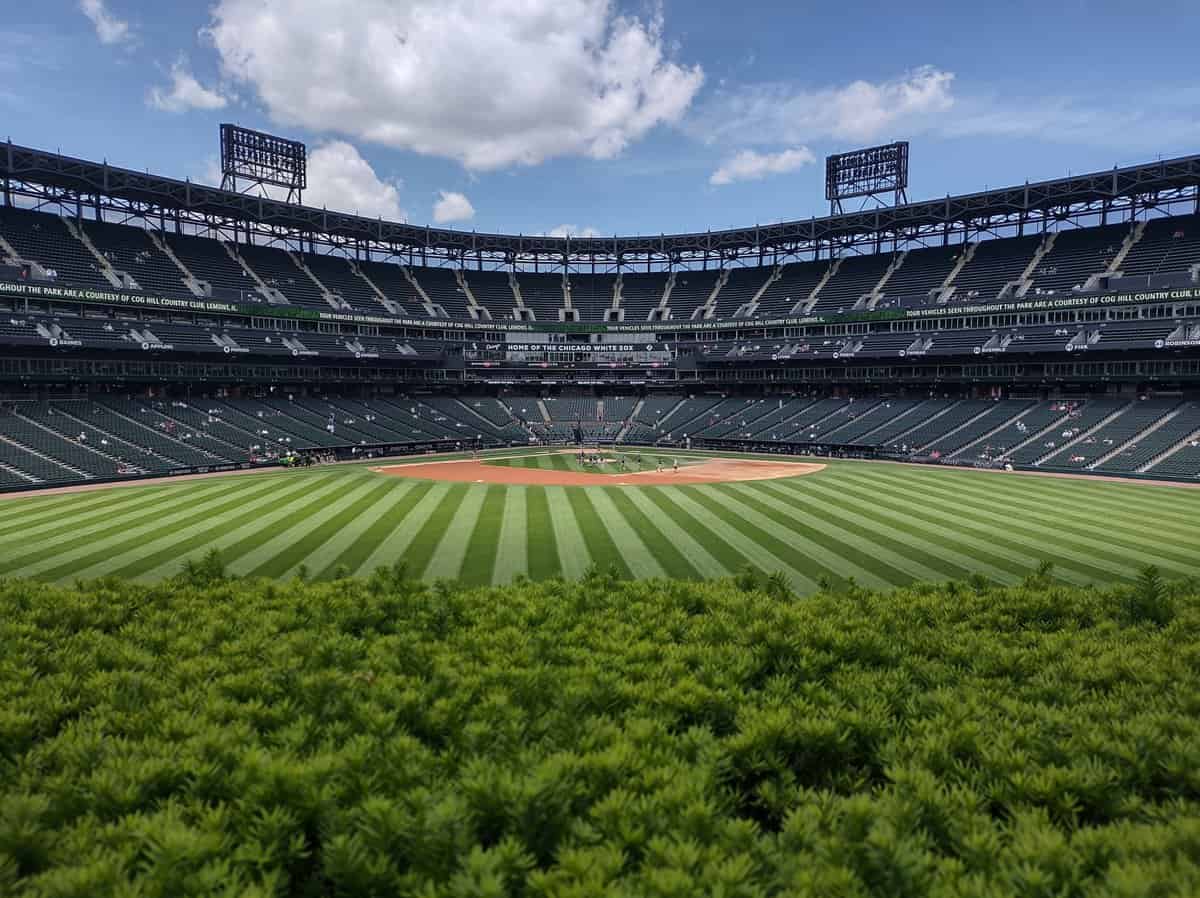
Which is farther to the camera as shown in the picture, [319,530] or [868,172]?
[868,172]

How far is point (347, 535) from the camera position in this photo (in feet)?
103

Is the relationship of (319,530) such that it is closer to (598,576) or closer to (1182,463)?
(598,576)

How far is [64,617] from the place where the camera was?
10.0 meters

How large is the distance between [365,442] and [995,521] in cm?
6425

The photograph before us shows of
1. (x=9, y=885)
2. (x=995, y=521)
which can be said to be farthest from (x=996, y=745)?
(x=995, y=521)

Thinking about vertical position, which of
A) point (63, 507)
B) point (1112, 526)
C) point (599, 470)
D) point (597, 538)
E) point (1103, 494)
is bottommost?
point (599, 470)

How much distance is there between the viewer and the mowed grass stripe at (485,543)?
81.2 feet

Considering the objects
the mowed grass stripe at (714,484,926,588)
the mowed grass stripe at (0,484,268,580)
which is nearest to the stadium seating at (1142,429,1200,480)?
the mowed grass stripe at (714,484,926,588)

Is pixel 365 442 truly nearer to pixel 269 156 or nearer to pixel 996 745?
pixel 269 156

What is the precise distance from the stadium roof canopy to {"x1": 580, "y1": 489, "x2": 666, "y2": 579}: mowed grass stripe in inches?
2786

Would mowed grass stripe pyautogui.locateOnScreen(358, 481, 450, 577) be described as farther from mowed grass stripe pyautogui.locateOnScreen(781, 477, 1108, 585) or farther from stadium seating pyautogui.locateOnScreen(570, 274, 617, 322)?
stadium seating pyautogui.locateOnScreen(570, 274, 617, 322)

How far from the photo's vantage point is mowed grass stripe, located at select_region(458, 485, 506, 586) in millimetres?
24750

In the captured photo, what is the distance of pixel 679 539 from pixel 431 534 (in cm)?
1196

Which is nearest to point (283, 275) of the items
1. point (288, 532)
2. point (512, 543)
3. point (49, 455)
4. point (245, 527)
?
point (49, 455)
